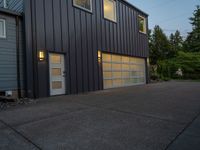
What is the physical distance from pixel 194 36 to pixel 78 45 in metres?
24.4

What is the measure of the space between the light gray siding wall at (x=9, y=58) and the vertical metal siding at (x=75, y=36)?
1.62 ft

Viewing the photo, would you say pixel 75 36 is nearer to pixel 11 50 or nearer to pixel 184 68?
pixel 11 50

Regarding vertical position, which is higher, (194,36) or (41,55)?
(194,36)

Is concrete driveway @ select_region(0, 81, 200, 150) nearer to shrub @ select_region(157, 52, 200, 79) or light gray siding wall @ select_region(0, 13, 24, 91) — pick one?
light gray siding wall @ select_region(0, 13, 24, 91)

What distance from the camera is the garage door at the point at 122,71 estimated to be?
32.7 ft

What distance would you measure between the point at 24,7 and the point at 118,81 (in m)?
6.35

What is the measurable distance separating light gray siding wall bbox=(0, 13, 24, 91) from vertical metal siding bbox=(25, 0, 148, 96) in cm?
49

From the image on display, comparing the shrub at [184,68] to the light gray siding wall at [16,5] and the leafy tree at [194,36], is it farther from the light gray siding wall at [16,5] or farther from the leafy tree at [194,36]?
the light gray siding wall at [16,5]

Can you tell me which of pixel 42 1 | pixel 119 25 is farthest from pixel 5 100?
pixel 119 25

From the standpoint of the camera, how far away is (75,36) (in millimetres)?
8086

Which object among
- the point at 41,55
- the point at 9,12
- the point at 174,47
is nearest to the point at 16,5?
the point at 9,12

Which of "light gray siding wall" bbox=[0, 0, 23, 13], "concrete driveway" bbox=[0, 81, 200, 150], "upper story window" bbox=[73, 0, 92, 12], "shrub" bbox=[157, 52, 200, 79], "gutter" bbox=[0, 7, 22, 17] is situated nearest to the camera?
"concrete driveway" bbox=[0, 81, 200, 150]

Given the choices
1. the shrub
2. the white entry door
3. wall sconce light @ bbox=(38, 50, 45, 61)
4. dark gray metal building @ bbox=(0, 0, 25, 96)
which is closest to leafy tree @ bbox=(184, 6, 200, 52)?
the shrub

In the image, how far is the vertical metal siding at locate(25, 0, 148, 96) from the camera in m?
6.71
